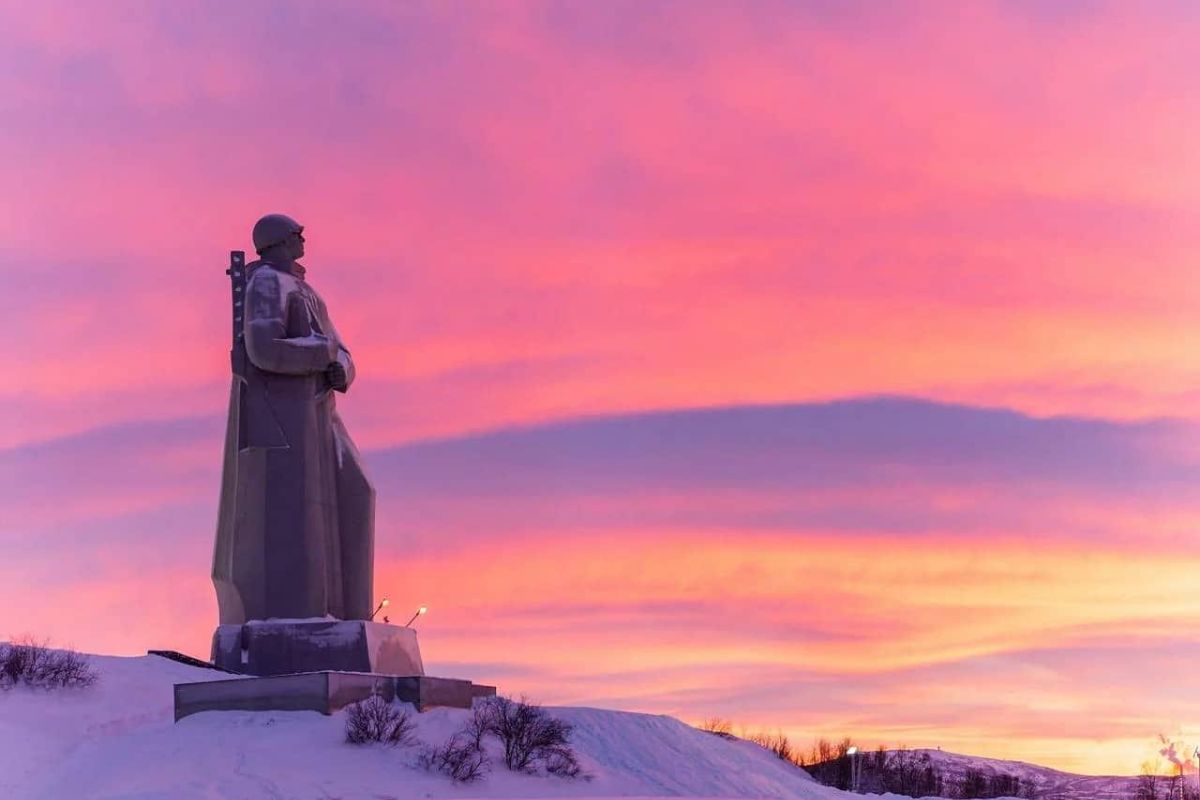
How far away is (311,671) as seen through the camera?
1941 cm

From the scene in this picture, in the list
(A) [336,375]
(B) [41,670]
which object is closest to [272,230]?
(A) [336,375]

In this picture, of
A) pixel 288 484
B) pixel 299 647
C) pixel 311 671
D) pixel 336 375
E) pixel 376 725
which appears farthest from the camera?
pixel 336 375

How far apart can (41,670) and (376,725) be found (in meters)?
5.55

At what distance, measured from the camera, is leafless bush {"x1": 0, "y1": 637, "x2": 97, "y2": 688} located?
2109 centimetres

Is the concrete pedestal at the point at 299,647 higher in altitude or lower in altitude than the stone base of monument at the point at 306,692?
higher

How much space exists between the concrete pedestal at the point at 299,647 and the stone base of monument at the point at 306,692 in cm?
50

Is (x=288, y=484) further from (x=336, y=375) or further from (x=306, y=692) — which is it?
(x=306, y=692)

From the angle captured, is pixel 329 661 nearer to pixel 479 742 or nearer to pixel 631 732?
pixel 479 742

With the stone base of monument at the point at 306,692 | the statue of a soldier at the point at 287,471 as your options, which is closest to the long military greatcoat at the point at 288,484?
the statue of a soldier at the point at 287,471

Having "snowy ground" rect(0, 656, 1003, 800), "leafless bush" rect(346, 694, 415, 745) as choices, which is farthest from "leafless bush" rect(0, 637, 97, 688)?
"leafless bush" rect(346, 694, 415, 745)

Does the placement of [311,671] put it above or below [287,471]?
below

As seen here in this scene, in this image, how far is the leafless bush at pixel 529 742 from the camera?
61.9 ft

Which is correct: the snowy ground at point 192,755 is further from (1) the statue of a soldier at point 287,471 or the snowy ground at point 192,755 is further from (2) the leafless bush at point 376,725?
(1) the statue of a soldier at point 287,471

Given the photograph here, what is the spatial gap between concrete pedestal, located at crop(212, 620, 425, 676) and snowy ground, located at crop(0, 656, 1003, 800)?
0.97m
